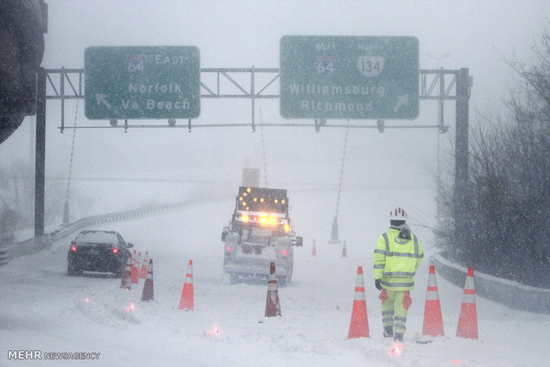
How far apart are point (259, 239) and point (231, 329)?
12.5m

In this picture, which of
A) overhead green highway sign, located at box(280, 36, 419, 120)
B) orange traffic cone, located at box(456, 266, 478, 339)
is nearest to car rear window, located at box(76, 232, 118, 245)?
overhead green highway sign, located at box(280, 36, 419, 120)

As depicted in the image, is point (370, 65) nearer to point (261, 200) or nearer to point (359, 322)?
point (261, 200)

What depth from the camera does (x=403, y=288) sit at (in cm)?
950

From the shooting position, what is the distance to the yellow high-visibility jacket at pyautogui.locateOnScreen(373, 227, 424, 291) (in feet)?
31.2

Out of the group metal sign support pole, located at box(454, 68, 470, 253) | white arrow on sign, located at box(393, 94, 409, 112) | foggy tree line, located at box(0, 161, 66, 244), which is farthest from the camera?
foggy tree line, located at box(0, 161, 66, 244)

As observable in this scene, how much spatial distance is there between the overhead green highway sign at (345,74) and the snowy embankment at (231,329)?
5868 millimetres

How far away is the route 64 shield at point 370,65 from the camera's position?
930 inches

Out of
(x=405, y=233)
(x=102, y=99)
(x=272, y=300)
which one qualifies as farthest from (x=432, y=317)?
(x=102, y=99)

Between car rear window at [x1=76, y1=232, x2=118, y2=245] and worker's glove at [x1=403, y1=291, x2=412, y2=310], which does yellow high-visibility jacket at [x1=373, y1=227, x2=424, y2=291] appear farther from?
car rear window at [x1=76, y1=232, x2=118, y2=245]

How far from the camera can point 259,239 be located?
23.5 meters

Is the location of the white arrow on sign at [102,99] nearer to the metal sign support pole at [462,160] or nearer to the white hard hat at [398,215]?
the metal sign support pole at [462,160]

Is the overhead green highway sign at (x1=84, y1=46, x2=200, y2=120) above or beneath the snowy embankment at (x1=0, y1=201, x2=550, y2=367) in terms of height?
above

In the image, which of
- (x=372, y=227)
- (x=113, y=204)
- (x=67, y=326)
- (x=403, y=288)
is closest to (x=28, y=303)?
(x=67, y=326)

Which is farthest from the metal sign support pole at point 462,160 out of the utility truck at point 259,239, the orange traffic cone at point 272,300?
the orange traffic cone at point 272,300
